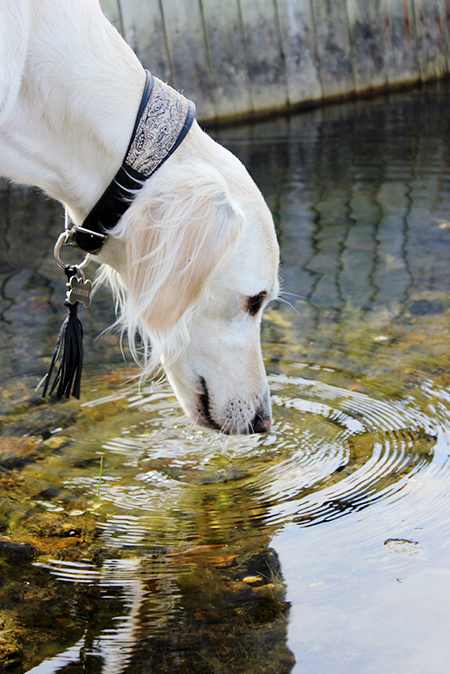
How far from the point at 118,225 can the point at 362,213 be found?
10.0 feet

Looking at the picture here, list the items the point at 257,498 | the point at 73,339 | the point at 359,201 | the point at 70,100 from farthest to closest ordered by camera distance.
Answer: the point at 359,201, the point at 73,339, the point at 257,498, the point at 70,100

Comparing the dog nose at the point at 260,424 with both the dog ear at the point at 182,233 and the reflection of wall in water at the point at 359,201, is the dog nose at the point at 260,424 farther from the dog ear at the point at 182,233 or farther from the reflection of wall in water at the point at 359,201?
the reflection of wall in water at the point at 359,201

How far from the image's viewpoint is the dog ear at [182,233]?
173 centimetres

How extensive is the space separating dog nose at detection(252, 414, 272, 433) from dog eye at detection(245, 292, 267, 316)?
12.4 inches

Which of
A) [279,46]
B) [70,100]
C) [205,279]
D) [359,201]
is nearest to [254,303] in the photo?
[205,279]

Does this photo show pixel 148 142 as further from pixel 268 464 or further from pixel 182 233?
pixel 268 464

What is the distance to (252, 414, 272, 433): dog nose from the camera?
6.87 ft

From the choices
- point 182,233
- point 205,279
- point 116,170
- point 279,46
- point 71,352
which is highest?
point 279,46

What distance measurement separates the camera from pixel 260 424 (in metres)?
2.10

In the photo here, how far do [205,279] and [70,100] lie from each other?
53cm

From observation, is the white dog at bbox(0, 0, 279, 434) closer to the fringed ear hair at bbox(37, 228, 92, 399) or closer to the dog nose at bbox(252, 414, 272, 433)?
the fringed ear hair at bbox(37, 228, 92, 399)

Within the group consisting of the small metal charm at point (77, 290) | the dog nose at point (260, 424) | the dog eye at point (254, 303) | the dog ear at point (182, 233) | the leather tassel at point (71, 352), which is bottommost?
the dog nose at point (260, 424)

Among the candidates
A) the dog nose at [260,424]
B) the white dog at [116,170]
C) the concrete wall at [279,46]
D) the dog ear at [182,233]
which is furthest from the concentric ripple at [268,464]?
the concrete wall at [279,46]

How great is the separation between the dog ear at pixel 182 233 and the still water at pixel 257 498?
23.4 inches
